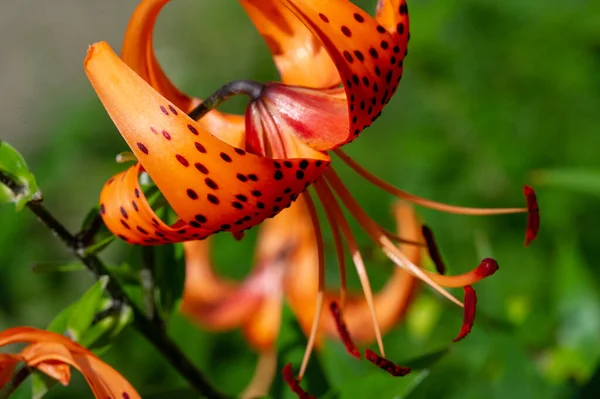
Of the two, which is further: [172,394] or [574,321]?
[574,321]

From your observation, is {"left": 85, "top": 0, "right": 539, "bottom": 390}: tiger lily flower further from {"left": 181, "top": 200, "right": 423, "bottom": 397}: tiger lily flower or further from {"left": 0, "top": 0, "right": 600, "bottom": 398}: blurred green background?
{"left": 181, "top": 200, "right": 423, "bottom": 397}: tiger lily flower

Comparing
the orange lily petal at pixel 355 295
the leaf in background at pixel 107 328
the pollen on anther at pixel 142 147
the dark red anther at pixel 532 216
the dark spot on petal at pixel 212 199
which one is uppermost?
the pollen on anther at pixel 142 147

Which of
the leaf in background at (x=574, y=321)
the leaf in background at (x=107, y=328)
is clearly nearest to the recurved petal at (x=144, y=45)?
the leaf in background at (x=107, y=328)

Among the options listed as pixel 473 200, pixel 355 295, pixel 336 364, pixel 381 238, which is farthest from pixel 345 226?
pixel 473 200

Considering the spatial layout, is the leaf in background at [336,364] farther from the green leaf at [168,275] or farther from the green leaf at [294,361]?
the green leaf at [168,275]

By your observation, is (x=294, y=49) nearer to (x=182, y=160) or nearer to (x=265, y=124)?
(x=265, y=124)

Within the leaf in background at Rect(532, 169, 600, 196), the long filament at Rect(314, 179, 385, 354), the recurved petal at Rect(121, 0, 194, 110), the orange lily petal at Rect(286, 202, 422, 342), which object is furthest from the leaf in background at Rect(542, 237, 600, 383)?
the recurved petal at Rect(121, 0, 194, 110)
